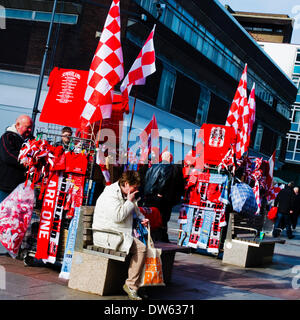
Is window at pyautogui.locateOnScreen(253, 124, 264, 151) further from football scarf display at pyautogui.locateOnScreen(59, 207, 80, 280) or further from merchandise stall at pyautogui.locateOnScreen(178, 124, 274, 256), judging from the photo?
football scarf display at pyautogui.locateOnScreen(59, 207, 80, 280)

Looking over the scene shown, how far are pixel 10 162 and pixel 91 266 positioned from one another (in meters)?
2.00

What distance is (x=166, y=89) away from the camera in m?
26.8

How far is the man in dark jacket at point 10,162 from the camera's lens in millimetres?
7105

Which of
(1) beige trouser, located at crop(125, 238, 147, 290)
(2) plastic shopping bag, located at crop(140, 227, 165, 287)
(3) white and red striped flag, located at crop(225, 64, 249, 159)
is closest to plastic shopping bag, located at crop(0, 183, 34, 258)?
(1) beige trouser, located at crop(125, 238, 147, 290)

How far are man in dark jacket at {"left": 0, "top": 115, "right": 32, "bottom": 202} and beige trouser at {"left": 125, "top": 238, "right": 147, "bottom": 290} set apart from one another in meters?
2.22

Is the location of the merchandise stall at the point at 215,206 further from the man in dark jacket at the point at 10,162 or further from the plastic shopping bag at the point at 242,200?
the man in dark jacket at the point at 10,162

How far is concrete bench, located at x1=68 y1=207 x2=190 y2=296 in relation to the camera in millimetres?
6000

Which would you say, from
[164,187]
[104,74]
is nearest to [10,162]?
[104,74]

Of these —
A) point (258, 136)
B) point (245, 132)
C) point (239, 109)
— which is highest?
point (258, 136)

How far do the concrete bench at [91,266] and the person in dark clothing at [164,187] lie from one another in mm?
3377

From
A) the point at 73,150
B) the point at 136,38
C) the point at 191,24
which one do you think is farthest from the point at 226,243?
the point at 191,24

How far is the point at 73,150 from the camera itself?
7148mm

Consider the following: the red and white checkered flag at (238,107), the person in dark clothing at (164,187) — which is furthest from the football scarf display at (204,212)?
the red and white checkered flag at (238,107)

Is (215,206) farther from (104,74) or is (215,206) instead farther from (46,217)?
(46,217)
